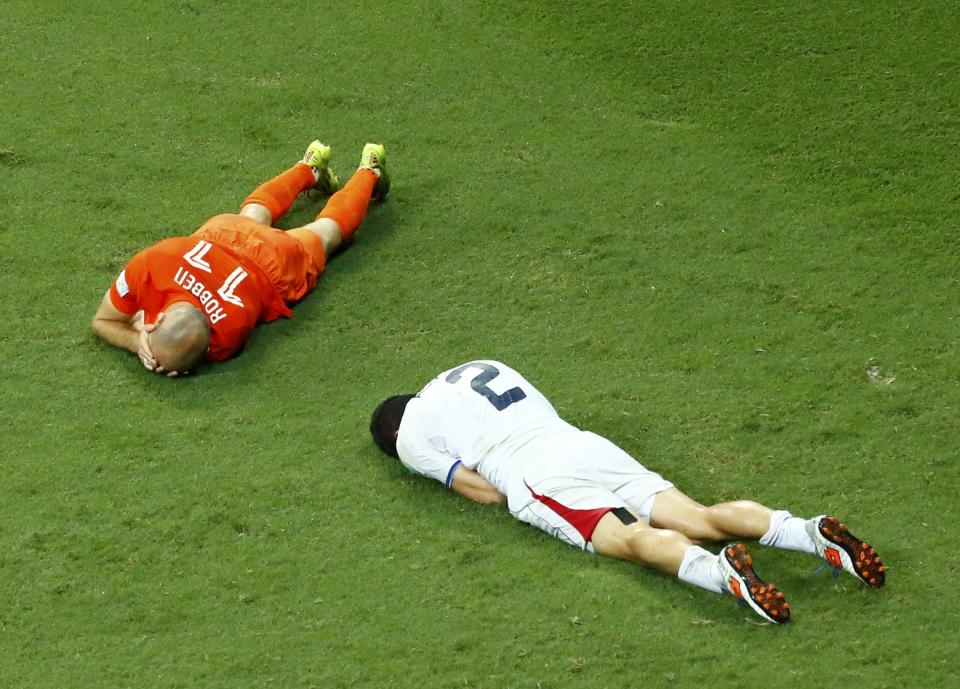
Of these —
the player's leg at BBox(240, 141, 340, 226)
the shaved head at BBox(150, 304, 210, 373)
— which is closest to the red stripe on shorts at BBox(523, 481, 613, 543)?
the shaved head at BBox(150, 304, 210, 373)

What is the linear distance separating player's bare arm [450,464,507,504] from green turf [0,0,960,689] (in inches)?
2.6

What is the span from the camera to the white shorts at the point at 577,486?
4918 millimetres

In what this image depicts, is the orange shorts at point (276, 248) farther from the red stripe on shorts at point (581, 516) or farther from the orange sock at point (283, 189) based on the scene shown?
the red stripe on shorts at point (581, 516)

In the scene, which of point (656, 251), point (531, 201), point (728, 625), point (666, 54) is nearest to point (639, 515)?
point (728, 625)

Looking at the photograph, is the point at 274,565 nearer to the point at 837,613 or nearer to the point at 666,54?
the point at 837,613

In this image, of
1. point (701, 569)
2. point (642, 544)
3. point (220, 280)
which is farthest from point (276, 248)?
point (701, 569)

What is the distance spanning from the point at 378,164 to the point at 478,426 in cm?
229

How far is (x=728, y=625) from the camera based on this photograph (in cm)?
460

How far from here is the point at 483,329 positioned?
6.27m

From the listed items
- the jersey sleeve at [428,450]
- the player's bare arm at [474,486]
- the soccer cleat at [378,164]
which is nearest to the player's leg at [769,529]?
the player's bare arm at [474,486]

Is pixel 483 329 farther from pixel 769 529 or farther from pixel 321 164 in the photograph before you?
pixel 769 529


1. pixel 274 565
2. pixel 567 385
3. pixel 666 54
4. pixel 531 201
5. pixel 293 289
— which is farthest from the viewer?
pixel 666 54

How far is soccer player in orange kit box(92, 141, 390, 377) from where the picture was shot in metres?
5.89

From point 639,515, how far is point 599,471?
238 mm
